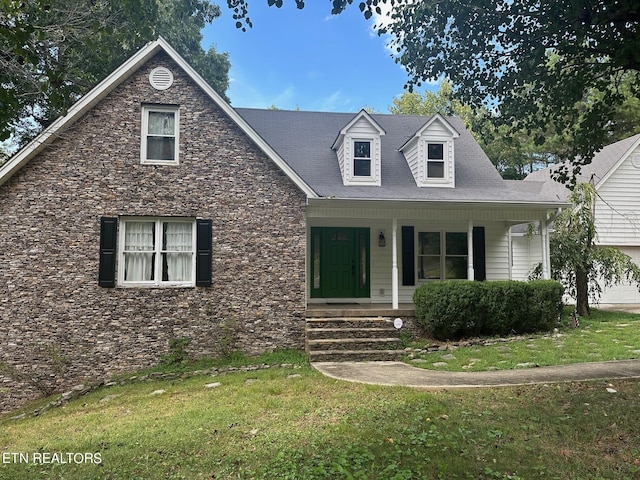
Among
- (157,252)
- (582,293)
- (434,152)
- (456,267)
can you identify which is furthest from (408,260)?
(157,252)

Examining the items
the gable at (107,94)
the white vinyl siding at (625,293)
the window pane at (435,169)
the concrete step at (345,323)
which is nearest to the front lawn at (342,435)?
the concrete step at (345,323)

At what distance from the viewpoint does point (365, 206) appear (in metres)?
11.4

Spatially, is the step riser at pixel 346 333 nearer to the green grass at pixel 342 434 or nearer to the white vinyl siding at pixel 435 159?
the green grass at pixel 342 434

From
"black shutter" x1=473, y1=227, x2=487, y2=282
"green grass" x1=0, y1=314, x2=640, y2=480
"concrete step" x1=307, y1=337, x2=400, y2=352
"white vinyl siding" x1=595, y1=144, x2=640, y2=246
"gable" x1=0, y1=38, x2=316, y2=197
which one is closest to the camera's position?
"green grass" x1=0, y1=314, x2=640, y2=480


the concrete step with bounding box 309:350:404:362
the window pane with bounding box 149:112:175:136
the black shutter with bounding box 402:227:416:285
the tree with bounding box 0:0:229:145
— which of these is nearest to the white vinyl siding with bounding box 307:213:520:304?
the black shutter with bounding box 402:227:416:285

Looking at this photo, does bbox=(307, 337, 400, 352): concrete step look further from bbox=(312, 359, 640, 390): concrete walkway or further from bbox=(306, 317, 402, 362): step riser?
bbox=(312, 359, 640, 390): concrete walkway

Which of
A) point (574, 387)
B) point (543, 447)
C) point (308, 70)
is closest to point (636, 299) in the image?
point (574, 387)

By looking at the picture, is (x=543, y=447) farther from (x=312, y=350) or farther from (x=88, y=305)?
(x=88, y=305)

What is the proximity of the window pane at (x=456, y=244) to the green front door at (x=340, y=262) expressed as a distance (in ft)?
7.97

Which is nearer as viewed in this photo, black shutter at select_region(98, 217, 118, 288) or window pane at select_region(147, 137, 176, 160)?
black shutter at select_region(98, 217, 118, 288)

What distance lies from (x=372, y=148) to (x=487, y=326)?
5.33 m

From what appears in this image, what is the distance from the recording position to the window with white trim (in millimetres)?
9938

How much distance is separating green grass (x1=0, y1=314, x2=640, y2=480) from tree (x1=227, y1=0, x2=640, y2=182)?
3.91m

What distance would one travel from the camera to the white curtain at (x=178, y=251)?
10109 mm
